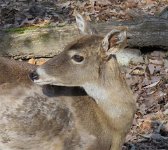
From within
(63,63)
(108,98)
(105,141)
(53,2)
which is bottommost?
(53,2)

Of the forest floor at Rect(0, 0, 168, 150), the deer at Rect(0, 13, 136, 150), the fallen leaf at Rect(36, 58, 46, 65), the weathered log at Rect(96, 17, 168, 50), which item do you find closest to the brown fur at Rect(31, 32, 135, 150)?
the deer at Rect(0, 13, 136, 150)

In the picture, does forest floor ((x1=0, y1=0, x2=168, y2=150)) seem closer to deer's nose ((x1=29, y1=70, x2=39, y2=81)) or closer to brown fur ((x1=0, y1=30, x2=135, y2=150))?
brown fur ((x1=0, y1=30, x2=135, y2=150))

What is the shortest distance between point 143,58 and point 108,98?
13.2 ft

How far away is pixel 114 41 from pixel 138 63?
13.5 ft

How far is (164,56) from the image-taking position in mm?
10227

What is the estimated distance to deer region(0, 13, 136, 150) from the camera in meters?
6.11

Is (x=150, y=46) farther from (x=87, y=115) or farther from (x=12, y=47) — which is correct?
Answer: (x=87, y=115)

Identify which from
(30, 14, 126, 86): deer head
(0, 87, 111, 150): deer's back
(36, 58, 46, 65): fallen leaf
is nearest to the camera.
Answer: (30, 14, 126, 86): deer head

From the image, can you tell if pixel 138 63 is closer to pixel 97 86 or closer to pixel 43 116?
pixel 97 86

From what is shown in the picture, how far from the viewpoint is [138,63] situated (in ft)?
33.2

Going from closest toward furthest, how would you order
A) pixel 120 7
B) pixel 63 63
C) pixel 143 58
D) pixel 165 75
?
pixel 63 63
pixel 165 75
pixel 143 58
pixel 120 7

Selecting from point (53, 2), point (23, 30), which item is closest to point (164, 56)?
point (23, 30)

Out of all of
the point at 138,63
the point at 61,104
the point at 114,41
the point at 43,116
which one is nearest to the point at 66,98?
the point at 61,104

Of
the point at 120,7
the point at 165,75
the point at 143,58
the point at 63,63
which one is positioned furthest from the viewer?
the point at 120,7
